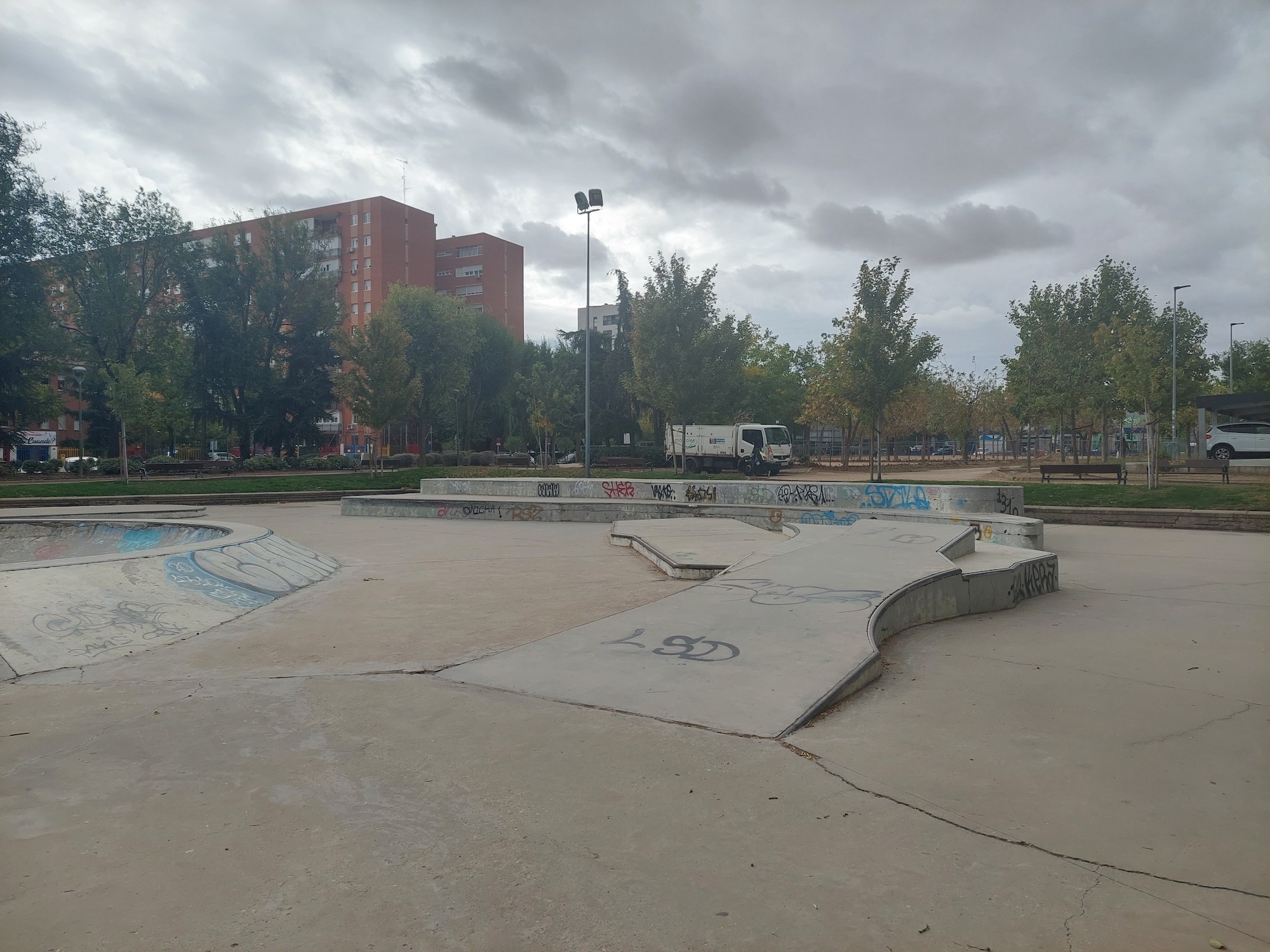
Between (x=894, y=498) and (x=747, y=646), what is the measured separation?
11.6m

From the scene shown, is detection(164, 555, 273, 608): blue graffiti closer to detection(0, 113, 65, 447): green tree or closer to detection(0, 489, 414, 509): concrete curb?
detection(0, 489, 414, 509): concrete curb

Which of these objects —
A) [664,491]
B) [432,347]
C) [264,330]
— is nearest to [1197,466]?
[664,491]

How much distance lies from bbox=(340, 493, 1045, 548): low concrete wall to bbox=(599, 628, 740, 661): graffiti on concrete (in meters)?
8.14

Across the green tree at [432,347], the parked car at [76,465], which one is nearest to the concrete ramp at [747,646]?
the parked car at [76,465]

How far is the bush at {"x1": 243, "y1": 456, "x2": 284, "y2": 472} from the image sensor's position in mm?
34625

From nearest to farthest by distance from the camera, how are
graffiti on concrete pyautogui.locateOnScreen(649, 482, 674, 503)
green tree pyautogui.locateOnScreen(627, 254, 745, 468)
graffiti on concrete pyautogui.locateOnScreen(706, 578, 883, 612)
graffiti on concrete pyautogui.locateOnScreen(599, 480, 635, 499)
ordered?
graffiti on concrete pyautogui.locateOnScreen(706, 578, 883, 612)
graffiti on concrete pyautogui.locateOnScreen(649, 482, 674, 503)
graffiti on concrete pyautogui.locateOnScreen(599, 480, 635, 499)
green tree pyautogui.locateOnScreen(627, 254, 745, 468)

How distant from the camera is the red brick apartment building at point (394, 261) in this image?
75.8 metres

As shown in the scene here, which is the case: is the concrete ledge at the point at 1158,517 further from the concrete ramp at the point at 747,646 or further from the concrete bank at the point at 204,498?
the concrete bank at the point at 204,498

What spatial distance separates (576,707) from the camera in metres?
4.47

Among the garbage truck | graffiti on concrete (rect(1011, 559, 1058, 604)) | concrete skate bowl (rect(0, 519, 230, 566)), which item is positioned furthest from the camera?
the garbage truck

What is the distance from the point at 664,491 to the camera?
19.9 metres

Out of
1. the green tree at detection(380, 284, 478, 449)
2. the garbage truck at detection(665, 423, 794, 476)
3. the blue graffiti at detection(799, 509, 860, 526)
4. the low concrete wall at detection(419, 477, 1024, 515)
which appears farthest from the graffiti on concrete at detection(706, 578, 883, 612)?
the green tree at detection(380, 284, 478, 449)

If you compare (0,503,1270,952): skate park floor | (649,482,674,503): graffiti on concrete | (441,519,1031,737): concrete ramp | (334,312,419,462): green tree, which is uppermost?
(334,312,419,462): green tree

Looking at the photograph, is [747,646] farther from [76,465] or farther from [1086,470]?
[76,465]
